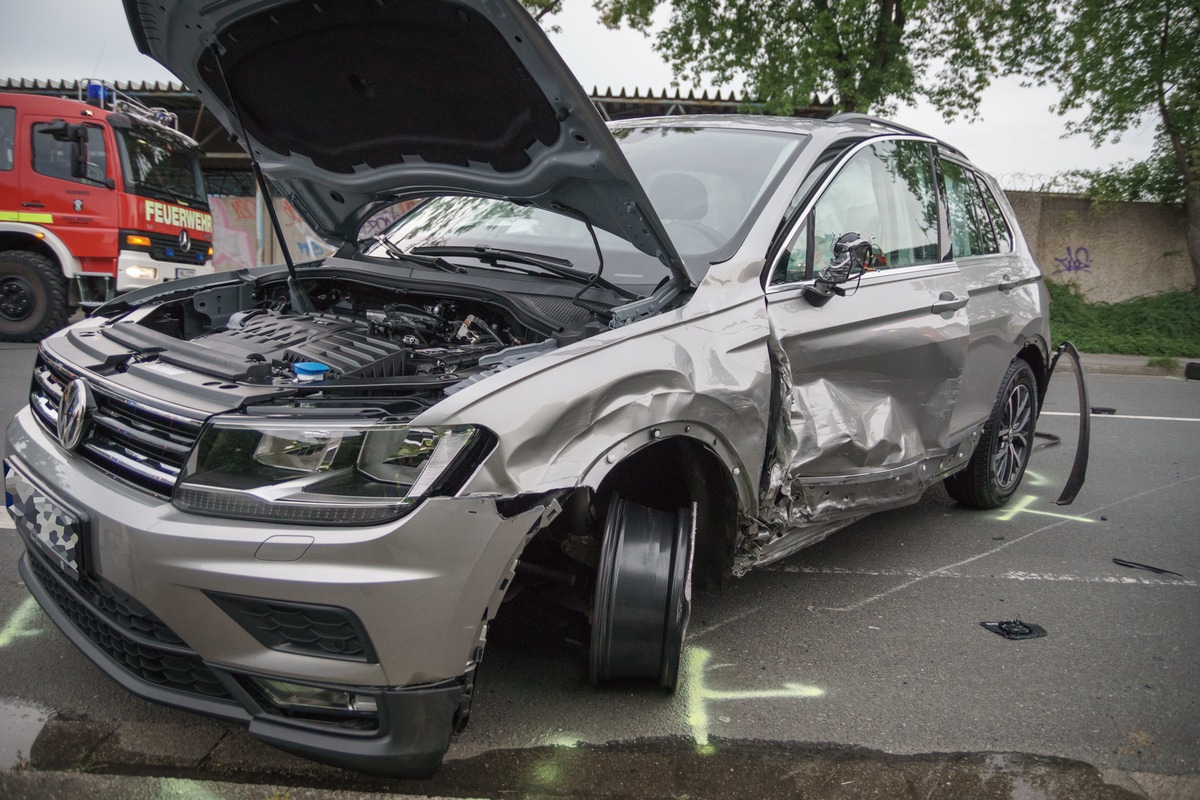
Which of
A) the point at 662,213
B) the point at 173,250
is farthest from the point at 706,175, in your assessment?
the point at 173,250

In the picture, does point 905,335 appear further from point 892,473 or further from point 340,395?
point 340,395

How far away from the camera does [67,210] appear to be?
31.1ft

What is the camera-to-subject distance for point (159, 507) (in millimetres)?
1945

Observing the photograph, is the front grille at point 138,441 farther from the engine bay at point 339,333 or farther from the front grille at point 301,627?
the front grille at point 301,627

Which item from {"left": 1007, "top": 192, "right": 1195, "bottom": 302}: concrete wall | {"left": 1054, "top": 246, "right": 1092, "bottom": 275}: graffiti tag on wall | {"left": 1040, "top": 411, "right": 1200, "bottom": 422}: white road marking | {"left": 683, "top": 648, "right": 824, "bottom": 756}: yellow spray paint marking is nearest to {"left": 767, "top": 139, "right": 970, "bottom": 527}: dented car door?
{"left": 683, "top": 648, "right": 824, "bottom": 756}: yellow spray paint marking

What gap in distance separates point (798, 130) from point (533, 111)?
1.37 m

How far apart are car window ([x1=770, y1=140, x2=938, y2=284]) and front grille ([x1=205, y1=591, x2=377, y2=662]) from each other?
1653 millimetres

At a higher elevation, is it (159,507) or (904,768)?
(159,507)

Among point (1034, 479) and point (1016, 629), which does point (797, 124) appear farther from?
point (1034, 479)

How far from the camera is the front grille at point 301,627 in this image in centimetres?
183

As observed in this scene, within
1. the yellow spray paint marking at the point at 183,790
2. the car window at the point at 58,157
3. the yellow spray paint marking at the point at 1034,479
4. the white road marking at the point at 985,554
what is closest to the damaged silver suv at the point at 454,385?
the yellow spray paint marking at the point at 183,790

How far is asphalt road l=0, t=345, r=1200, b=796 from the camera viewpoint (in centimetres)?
247

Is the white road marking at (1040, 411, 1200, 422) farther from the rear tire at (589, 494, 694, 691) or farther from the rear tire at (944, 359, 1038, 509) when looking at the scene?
the rear tire at (589, 494, 694, 691)

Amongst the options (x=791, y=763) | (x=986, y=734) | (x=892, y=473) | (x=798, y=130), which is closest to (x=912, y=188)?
(x=798, y=130)
